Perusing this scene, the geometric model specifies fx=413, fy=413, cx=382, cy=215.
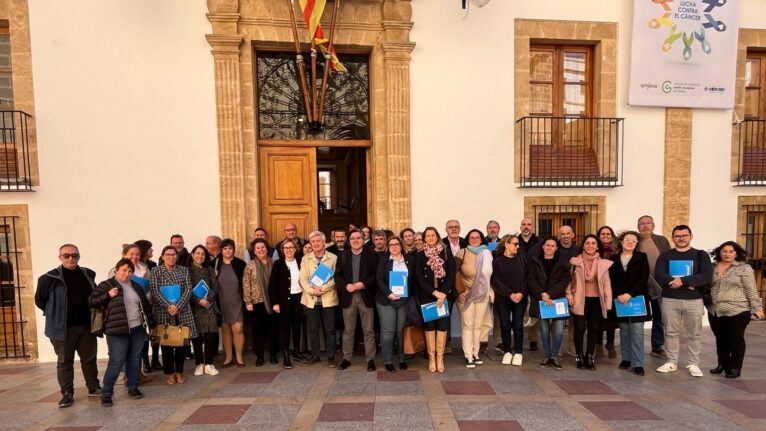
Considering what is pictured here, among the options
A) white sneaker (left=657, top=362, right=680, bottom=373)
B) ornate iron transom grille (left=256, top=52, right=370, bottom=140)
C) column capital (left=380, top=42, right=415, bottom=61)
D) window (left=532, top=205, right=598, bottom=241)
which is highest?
column capital (left=380, top=42, right=415, bottom=61)

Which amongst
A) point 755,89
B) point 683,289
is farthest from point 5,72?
point 755,89

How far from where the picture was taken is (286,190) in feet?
22.3

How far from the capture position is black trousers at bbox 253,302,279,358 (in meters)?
5.17

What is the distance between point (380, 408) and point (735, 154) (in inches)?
296

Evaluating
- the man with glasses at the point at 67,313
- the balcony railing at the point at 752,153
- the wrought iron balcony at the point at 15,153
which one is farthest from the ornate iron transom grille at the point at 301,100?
the balcony railing at the point at 752,153

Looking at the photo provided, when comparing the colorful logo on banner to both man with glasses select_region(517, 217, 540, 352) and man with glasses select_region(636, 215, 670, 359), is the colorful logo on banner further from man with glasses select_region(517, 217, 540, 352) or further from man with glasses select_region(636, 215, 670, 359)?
man with glasses select_region(517, 217, 540, 352)

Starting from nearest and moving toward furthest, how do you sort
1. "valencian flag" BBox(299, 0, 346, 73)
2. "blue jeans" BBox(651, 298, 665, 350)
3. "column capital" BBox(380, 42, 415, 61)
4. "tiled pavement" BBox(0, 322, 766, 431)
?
1. "tiled pavement" BBox(0, 322, 766, 431)
2. "blue jeans" BBox(651, 298, 665, 350)
3. "valencian flag" BBox(299, 0, 346, 73)
4. "column capital" BBox(380, 42, 415, 61)

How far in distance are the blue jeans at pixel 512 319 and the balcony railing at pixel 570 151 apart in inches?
94.5

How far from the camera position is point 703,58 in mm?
6914

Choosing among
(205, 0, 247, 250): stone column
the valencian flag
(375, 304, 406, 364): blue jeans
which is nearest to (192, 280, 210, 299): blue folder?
(205, 0, 247, 250): stone column

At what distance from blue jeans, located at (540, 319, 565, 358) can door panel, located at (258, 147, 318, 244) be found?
3.80 m

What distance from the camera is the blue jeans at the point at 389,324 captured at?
4.84 m

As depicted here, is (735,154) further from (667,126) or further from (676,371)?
(676,371)

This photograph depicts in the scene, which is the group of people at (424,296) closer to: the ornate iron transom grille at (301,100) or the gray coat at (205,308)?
the gray coat at (205,308)
